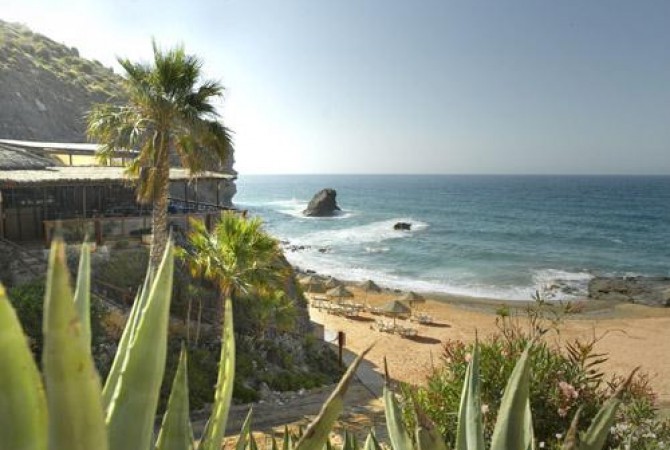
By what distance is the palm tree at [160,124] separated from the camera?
39.5 ft

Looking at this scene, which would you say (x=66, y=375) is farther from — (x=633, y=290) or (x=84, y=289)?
(x=633, y=290)

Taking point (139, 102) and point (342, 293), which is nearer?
point (139, 102)

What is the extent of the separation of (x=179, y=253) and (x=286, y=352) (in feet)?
17.0

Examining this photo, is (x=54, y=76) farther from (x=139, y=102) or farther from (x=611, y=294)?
(x=611, y=294)

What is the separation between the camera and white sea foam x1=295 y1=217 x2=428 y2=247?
65375 millimetres

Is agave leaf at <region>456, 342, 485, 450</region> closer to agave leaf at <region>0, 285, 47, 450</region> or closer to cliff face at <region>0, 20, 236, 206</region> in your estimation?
agave leaf at <region>0, 285, 47, 450</region>

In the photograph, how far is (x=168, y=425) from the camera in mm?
1686

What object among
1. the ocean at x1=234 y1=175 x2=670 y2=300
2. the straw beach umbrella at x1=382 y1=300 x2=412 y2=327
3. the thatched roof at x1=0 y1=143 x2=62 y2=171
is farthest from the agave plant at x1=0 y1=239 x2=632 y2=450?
the ocean at x1=234 y1=175 x2=670 y2=300

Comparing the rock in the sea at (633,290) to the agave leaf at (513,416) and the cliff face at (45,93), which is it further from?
the agave leaf at (513,416)

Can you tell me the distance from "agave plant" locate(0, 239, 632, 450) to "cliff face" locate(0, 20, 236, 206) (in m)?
37.1

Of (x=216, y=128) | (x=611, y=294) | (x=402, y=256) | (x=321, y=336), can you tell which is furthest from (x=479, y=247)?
(x=216, y=128)

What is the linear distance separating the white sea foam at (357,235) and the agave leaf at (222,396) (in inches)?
2413

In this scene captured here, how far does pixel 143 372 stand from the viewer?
4.14 feet

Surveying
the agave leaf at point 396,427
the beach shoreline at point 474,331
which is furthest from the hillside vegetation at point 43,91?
the agave leaf at point 396,427
